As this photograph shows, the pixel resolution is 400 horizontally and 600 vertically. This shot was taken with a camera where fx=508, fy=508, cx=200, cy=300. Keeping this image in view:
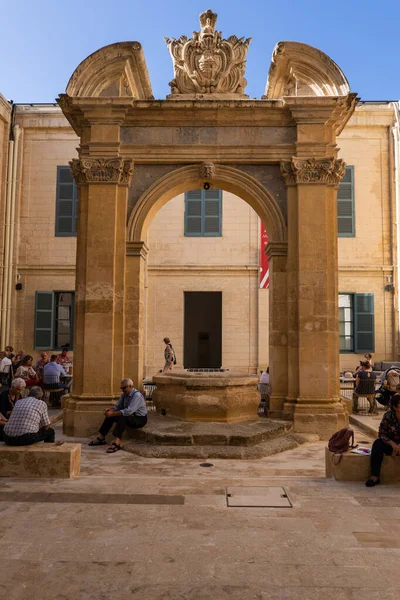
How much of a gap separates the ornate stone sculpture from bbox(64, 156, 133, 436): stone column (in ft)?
7.21

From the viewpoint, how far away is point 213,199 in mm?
17406

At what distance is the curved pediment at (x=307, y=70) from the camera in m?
8.98

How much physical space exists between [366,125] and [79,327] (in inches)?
513

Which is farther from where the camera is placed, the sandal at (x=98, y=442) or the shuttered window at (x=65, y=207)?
the shuttered window at (x=65, y=207)

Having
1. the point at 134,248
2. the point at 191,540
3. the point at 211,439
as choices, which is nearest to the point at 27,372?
the point at 134,248

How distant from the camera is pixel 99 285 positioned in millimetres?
8961

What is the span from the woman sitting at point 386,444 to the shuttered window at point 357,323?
1126 centimetres

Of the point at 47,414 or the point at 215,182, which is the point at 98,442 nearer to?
the point at 47,414

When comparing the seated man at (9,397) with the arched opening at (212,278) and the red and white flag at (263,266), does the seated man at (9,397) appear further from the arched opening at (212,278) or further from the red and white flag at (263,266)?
the red and white flag at (263,266)

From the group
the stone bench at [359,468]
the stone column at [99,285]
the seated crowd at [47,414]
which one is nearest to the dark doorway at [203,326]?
the stone column at [99,285]

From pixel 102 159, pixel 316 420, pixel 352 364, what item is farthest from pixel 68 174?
pixel 316 420

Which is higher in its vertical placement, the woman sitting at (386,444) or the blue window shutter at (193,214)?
the blue window shutter at (193,214)

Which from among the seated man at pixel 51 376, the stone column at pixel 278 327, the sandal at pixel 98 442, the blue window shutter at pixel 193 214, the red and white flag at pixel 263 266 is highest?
the blue window shutter at pixel 193 214

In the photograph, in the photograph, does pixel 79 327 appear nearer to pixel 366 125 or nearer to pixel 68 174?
pixel 68 174
